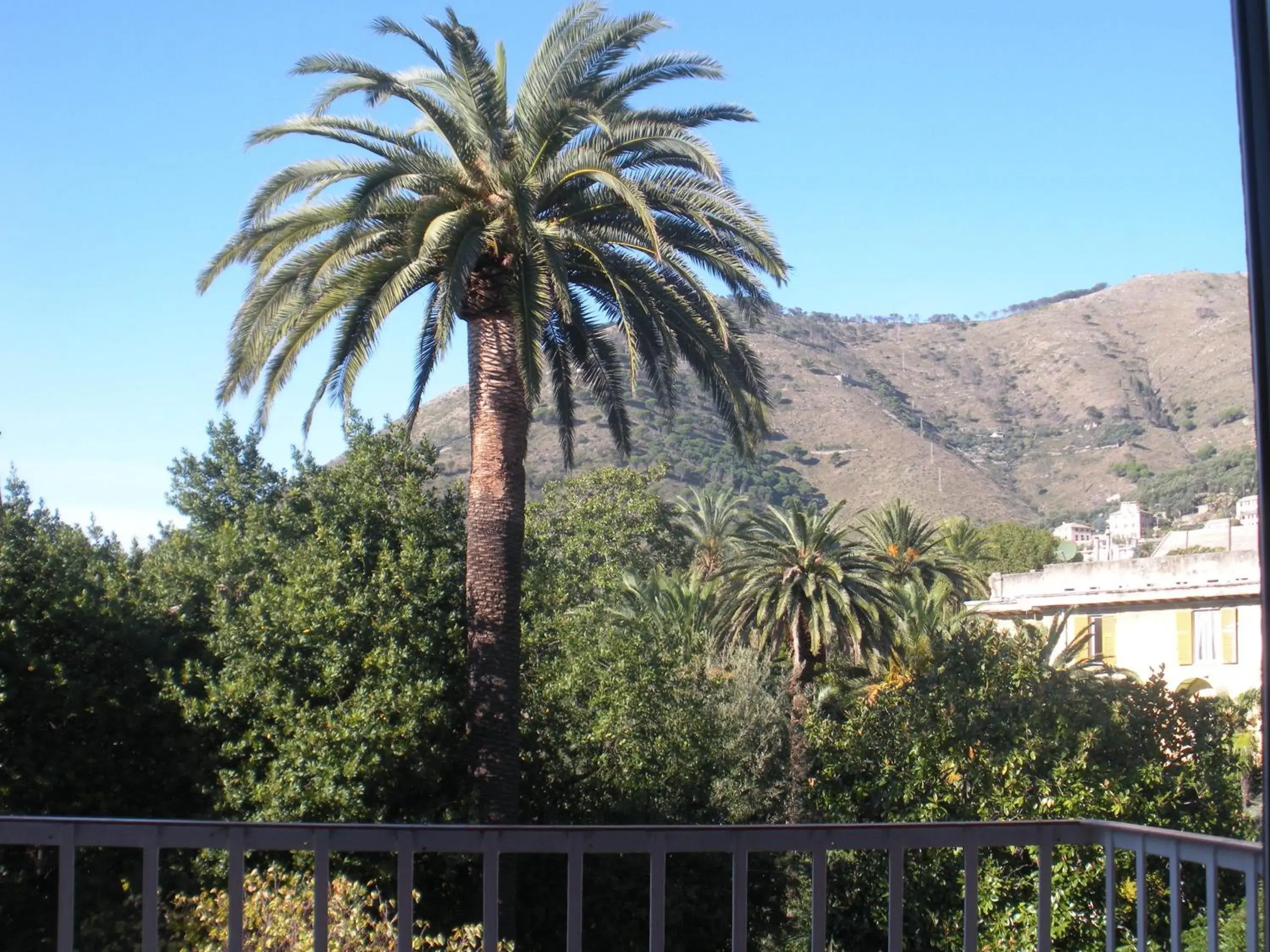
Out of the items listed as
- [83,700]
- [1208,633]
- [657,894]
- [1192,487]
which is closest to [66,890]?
[657,894]

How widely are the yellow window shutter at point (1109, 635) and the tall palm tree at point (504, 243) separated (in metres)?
21.2

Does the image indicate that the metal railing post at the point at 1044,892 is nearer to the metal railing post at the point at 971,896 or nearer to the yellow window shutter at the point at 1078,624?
the metal railing post at the point at 971,896

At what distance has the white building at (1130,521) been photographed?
241 feet

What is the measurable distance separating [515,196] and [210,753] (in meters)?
8.92

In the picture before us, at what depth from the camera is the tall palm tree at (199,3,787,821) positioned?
1143 cm

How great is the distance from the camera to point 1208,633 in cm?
2873

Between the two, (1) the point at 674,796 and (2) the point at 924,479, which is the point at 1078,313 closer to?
(2) the point at 924,479

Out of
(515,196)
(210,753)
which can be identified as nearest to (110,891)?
(210,753)

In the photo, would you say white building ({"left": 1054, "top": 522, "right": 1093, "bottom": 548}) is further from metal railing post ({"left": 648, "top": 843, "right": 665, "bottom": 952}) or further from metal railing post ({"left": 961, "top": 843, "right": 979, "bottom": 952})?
metal railing post ({"left": 648, "top": 843, "right": 665, "bottom": 952})

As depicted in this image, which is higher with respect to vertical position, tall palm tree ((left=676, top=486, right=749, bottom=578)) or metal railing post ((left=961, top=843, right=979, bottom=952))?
tall palm tree ((left=676, top=486, right=749, bottom=578))

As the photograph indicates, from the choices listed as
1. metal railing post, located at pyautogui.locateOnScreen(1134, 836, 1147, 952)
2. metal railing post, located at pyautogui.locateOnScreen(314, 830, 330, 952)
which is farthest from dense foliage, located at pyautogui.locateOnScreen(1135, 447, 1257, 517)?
metal railing post, located at pyautogui.locateOnScreen(314, 830, 330, 952)

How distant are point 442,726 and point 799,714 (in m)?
13.6

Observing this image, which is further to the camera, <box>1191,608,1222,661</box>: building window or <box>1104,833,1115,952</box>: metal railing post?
<box>1191,608,1222,661</box>: building window

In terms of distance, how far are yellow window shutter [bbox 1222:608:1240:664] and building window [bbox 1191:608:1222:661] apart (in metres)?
0.10
